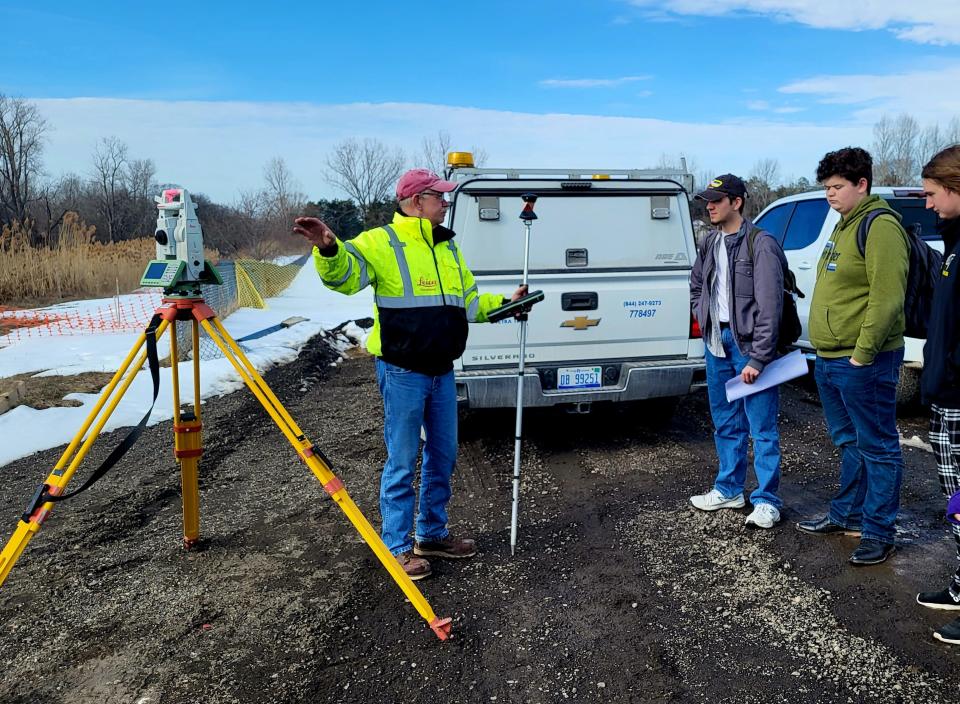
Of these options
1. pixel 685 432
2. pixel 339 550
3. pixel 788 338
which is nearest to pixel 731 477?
pixel 788 338

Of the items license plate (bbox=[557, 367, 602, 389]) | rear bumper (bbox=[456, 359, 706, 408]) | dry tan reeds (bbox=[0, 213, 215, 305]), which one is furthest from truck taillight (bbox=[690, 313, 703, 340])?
dry tan reeds (bbox=[0, 213, 215, 305])

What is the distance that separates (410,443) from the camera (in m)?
3.84

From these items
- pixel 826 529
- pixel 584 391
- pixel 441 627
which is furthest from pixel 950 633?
pixel 584 391

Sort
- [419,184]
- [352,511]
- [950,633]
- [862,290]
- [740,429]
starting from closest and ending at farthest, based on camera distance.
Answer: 1. [950,633]
2. [352,511]
3. [862,290]
4. [419,184]
5. [740,429]

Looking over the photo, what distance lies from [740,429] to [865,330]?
1300 mm

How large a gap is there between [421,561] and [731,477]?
2.09 metres

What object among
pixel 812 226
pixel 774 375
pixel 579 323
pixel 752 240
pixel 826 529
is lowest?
pixel 826 529

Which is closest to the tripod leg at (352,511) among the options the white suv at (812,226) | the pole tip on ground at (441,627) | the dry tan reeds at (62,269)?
the pole tip on ground at (441,627)

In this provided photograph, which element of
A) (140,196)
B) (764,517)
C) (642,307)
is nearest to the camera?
(764,517)

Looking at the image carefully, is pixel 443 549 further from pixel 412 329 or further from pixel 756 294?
pixel 756 294

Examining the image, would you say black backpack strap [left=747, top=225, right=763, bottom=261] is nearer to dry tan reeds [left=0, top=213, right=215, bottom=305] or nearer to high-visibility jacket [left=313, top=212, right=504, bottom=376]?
high-visibility jacket [left=313, top=212, right=504, bottom=376]

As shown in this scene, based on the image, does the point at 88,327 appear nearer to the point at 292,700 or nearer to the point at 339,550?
the point at 339,550

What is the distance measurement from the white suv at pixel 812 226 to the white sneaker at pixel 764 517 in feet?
9.59

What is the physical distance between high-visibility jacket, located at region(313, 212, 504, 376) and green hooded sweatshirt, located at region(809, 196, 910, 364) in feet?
Answer: 6.25
